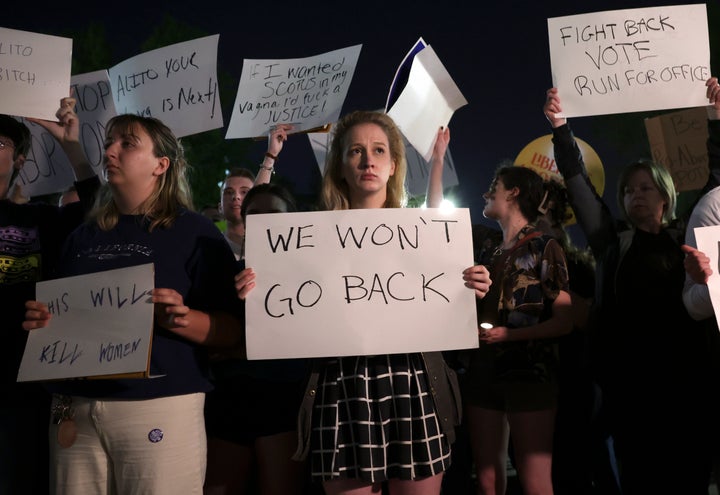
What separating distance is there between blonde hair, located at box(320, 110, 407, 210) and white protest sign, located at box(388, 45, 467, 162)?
58cm

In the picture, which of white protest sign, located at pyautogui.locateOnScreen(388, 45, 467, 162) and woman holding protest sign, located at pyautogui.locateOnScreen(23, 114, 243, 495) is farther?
white protest sign, located at pyautogui.locateOnScreen(388, 45, 467, 162)

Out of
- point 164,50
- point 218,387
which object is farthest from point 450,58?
point 218,387

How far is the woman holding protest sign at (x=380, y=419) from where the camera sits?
2170 millimetres

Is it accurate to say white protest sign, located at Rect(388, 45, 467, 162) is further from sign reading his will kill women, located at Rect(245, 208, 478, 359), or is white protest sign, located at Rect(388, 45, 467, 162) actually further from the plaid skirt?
the plaid skirt

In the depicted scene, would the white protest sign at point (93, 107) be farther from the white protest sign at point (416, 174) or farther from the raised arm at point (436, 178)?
the white protest sign at point (416, 174)

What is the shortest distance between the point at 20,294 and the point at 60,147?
1.34m

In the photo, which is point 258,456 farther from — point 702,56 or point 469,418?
point 702,56

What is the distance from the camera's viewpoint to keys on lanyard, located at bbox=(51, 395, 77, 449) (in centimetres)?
211

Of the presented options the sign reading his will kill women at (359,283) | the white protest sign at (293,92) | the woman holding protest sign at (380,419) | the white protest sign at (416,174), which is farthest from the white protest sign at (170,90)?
the woman holding protest sign at (380,419)

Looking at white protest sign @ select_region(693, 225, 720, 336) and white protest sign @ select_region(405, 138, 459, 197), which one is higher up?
white protest sign @ select_region(405, 138, 459, 197)

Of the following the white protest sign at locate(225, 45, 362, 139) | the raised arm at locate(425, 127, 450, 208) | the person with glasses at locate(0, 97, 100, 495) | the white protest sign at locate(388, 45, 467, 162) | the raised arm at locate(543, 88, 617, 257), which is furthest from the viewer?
the white protest sign at locate(225, 45, 362, 139)

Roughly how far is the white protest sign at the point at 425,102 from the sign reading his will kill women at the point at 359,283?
937 millimetres

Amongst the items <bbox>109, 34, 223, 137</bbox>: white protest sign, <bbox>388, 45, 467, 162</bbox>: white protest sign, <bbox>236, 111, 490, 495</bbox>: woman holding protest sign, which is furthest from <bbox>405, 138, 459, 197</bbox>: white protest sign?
<bbox>236, 111, 490, 495</bbox>: woman holding protest sign

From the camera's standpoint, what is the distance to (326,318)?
88.0 inches
